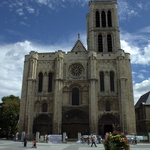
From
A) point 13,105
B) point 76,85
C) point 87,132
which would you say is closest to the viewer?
point 87,132

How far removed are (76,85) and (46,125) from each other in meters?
8.77

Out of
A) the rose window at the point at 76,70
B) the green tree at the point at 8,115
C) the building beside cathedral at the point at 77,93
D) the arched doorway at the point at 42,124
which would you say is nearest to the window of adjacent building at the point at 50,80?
the building beside cathedral at the point at 77,93

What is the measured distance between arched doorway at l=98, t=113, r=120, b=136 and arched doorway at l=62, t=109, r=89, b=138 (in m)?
2.21

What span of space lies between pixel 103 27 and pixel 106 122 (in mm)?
20164

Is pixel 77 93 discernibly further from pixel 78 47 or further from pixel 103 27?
pixel 103 27

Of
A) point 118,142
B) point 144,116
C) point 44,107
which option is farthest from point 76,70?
point 118,142

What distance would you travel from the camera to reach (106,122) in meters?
33.5

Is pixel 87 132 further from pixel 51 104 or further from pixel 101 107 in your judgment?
pixel 51 104

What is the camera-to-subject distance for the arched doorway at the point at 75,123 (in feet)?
109

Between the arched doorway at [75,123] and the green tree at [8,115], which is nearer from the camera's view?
the arched doorway at [75,123]

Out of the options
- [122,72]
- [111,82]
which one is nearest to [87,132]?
[111,82]

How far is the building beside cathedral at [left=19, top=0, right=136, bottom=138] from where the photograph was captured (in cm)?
3288

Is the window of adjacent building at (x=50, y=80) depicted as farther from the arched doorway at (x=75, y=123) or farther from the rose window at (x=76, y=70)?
the arched doorway at (x=75, y=123)

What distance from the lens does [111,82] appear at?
35812mm
